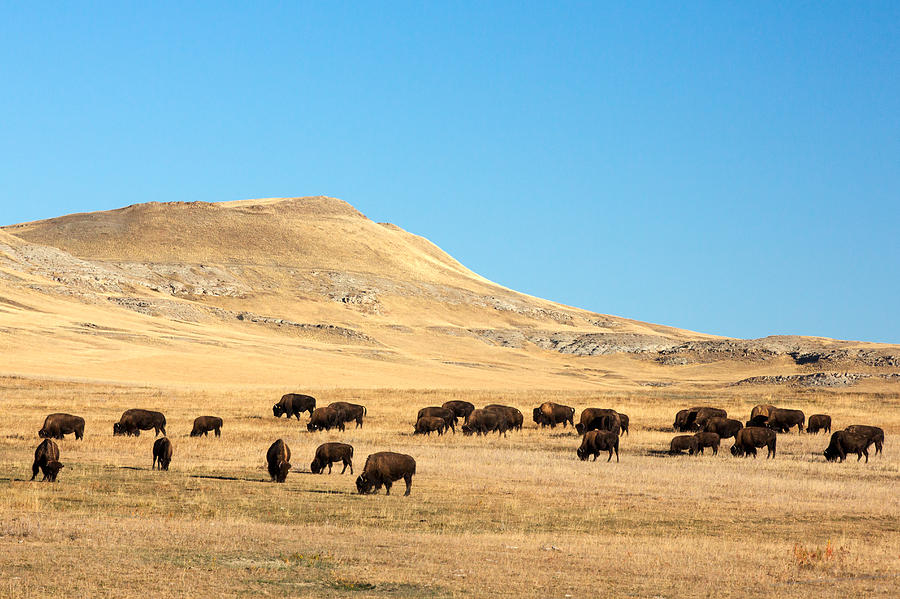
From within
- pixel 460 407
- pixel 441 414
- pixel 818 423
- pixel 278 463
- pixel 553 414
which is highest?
pixel 818 423

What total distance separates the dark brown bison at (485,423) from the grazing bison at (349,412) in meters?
5.23

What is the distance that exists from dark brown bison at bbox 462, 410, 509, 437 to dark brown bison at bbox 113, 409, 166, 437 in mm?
11836

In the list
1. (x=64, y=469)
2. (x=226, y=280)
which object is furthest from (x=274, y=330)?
(x=64, y=469)

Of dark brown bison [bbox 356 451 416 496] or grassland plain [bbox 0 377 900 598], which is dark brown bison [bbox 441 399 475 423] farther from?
dark brown bison [bbox 356 451 416 496]

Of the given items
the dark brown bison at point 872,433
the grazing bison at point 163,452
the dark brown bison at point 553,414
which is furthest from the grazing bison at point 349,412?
the dark brown bison at point 872,433

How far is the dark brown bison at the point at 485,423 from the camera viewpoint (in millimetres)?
39719

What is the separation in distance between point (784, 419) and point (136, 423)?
27.1 meters

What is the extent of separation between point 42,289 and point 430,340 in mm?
52455

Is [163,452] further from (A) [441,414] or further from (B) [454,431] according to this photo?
(A) [441,414]

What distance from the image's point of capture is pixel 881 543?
1714cm

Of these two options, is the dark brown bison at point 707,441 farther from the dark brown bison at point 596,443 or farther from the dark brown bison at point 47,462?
the dark brown bison at point 47,462

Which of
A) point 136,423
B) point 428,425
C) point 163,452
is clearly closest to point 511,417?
point 428,425

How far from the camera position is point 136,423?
36844mm

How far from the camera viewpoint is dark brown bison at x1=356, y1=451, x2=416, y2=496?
884 inches
